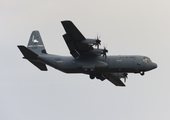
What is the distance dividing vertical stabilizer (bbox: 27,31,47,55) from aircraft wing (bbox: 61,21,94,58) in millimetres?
4837

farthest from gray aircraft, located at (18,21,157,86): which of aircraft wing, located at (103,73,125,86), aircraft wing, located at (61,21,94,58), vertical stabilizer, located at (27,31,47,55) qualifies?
aircraft wing, located at (103,73,125,86)

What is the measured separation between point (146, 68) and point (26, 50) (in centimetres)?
1242

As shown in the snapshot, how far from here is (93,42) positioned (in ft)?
139

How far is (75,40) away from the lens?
142 ft

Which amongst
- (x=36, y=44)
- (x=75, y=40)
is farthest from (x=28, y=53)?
(x=75, y=40)

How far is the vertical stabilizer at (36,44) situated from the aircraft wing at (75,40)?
484 centimetres

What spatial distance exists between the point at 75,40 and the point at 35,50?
680 cm

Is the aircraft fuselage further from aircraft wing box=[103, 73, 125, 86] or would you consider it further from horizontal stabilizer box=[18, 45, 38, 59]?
aircraft wing box=[103, 73, 125, 86]

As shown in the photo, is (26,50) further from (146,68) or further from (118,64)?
(146,68)

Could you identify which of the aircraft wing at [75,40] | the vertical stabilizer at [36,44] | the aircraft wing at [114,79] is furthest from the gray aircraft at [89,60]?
the aircraft wing at [114,79]

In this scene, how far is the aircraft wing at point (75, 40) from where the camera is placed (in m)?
41.8

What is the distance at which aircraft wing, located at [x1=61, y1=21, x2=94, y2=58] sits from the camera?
1647 inches

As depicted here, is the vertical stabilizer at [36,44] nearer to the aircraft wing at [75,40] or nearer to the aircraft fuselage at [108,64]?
the aircraft fuselage at [108,64]

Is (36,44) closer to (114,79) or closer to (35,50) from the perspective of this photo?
(35,50)
